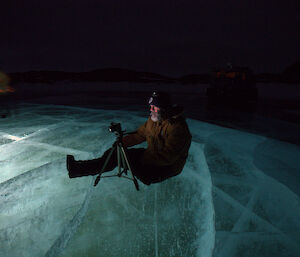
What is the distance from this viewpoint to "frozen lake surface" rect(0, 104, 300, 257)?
5.73 ft

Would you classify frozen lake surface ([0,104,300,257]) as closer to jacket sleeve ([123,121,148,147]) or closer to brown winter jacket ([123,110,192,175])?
brown winter jacket ([123,110,192,175])

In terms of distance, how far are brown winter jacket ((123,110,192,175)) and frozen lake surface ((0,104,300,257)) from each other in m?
0.40

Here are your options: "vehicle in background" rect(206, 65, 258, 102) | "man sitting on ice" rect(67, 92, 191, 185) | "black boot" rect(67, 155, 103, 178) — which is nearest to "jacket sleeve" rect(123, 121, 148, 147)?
"man sitting on ice" rect(67, 92, 191, 185)

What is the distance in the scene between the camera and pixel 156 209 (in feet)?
7.25

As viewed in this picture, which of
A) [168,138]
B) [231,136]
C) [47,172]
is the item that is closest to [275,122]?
[231,136]

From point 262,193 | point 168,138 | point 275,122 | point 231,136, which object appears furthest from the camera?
point 275,122

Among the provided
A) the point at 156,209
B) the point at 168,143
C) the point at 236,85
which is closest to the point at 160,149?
the point at 168,143

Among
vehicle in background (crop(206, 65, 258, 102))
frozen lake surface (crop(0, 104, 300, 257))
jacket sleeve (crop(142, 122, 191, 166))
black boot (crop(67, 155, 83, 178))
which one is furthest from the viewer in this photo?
vehicle in background (crop(206, 65, 258, 102))

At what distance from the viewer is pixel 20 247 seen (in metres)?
1.69

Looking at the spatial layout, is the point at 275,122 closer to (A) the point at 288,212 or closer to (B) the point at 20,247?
(A) the point at 288,212

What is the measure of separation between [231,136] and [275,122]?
2.63m

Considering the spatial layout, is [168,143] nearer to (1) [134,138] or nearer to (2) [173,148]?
(2) [173,148]

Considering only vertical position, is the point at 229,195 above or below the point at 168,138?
below

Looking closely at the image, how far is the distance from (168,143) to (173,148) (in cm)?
8
